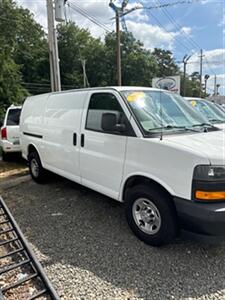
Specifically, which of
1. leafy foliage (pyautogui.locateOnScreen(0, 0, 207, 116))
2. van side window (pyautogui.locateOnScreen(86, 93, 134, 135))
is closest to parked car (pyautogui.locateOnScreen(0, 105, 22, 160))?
van side window (pyautogui.locateOnScreen(86, 93, 134, 135))

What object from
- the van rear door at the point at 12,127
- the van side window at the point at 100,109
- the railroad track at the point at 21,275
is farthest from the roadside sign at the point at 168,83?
the railroad track at the point at 21,275

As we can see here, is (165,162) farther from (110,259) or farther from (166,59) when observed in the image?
(166,59)

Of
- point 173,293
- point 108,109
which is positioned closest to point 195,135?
point 108,109

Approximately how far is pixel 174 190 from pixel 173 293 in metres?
0.99

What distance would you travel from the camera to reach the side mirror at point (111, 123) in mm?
3461

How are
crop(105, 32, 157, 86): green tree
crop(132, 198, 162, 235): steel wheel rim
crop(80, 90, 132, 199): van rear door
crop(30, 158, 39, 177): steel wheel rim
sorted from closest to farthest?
crop(132, 198, 162, 235): steel wheel rim
crop(80, 90, 132, 199): van rear door
crop(30, 158, 39, 177): steel wheel rim
crop(105, 32, 157, 86): green tree

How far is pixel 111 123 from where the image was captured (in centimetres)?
352

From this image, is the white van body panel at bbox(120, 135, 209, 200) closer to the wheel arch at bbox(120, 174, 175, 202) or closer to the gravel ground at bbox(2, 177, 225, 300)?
the wheel arch at bbox(120, 174, 175, 202)

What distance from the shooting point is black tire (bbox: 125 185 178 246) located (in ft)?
10.00

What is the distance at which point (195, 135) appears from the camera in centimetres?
339

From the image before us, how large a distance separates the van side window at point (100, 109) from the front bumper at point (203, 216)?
1.28 metres

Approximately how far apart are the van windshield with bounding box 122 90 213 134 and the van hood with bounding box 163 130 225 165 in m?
0.23

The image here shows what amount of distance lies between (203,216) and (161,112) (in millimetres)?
1508

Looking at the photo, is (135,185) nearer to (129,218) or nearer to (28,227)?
(129,218)
